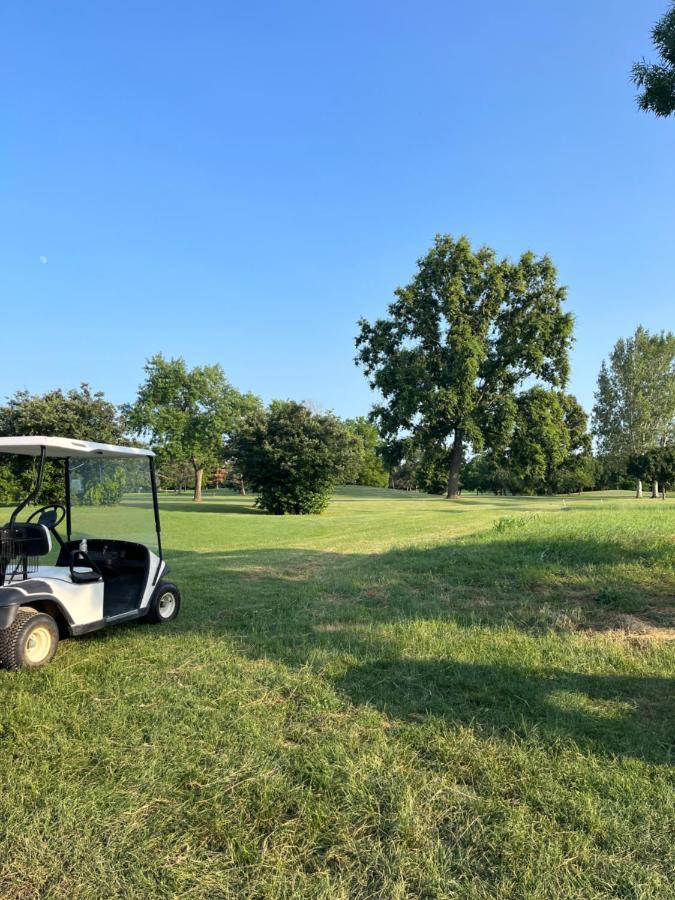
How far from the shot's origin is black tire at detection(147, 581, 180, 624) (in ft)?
16.9

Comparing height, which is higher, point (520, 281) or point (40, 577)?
point (520, 281)

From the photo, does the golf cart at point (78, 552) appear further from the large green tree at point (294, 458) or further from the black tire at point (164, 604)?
the large green tree at point (294, 458)

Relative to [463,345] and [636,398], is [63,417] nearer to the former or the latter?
[463,345]

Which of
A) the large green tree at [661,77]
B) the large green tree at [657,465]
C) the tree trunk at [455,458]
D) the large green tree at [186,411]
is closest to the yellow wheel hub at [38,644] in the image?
the large green tree at [661,77]

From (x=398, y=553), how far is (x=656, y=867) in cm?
750

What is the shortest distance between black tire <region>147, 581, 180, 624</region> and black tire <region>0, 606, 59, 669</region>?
1.04 meters

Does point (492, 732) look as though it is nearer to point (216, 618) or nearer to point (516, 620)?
point (516, 620)

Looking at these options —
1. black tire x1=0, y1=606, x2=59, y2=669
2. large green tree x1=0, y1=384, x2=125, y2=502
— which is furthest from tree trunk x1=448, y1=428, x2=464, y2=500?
black tire x1=0, y1=606, x2=59, y2=669

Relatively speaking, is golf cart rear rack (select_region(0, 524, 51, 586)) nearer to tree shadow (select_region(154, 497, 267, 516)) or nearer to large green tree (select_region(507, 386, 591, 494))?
tree shadow (select_region(154, 497, 267, 516))

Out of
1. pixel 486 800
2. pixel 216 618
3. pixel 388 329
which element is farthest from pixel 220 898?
pixel 388 329

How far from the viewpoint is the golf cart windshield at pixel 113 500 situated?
18.4ft

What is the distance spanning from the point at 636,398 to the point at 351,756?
173 feet

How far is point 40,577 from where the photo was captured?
167 inches

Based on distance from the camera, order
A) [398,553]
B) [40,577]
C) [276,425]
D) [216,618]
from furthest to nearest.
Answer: [276,425]
[398,553]
[216,618]
[40,577]
